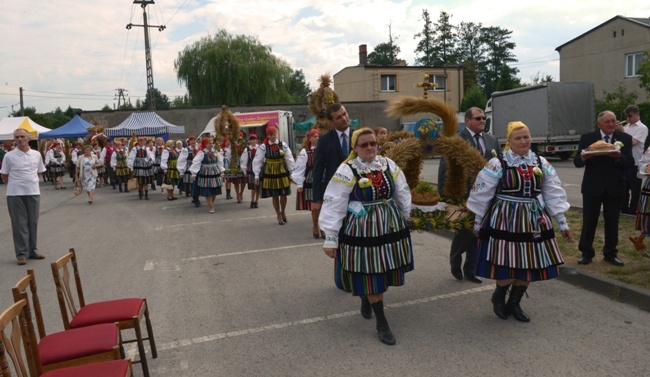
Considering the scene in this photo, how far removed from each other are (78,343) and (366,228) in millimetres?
2370

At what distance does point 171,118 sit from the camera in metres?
37.8

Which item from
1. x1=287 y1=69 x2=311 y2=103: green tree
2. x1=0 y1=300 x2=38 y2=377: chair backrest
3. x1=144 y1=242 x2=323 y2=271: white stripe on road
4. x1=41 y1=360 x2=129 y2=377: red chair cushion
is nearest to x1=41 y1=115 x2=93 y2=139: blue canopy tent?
x1=144 y1=242 x2=323 y2=271: white stripe on road

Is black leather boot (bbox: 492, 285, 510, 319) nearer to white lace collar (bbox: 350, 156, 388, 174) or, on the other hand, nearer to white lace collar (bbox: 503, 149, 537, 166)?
white lace collar (bbox: 503, 149, 537, 166)

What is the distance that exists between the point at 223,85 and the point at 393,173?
145 ft

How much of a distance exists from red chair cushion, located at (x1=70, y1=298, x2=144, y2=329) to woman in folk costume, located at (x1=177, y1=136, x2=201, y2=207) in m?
9.85

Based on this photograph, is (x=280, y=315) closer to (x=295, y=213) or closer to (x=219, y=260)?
(x=219, y=260)

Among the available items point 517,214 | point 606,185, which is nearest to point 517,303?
point 517,214

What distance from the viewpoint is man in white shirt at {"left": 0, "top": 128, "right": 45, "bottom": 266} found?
850cm

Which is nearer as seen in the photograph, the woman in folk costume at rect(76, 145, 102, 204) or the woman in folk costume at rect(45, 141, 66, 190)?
the woman in folk costume at rect(76, 145, 102, 204)

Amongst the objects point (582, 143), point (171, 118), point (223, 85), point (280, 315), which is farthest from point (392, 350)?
point (223, 85)

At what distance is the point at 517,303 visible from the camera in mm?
5031

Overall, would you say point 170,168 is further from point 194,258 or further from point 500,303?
point 500,303

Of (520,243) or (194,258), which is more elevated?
(520,243)

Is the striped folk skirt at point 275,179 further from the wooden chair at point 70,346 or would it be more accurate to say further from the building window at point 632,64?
the building window at point 632,64
